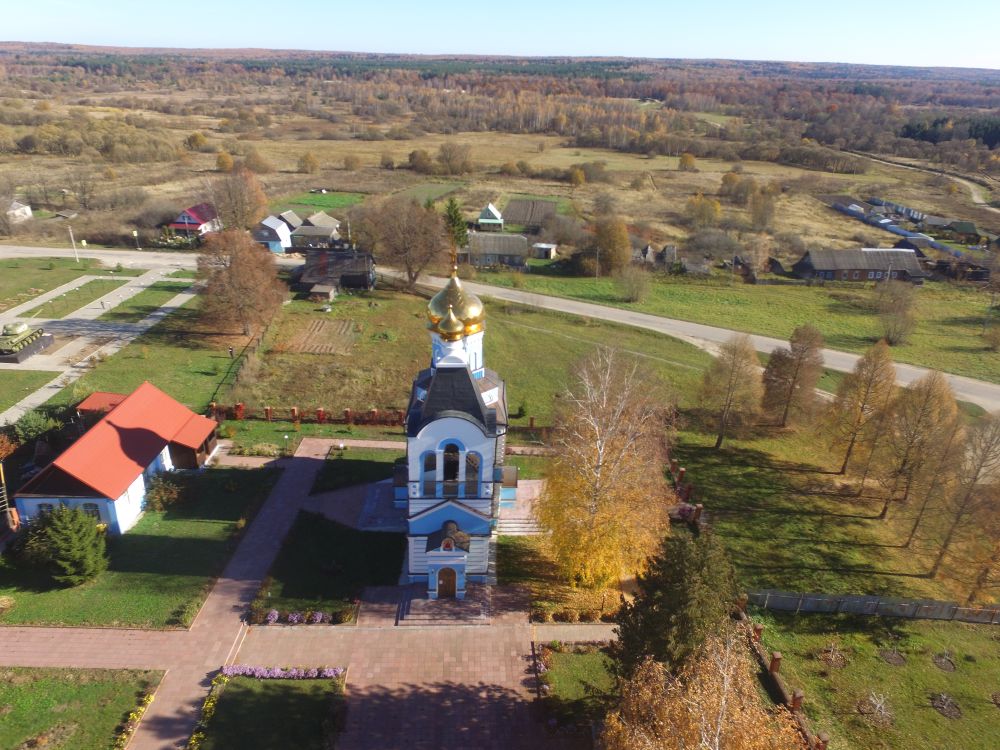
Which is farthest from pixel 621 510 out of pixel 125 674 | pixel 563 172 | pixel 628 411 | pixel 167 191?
pixel 563 172

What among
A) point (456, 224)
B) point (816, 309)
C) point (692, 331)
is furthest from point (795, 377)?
point (456, 224)

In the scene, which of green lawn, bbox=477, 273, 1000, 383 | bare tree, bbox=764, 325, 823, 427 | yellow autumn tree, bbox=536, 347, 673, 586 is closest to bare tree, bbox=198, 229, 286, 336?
green lawn, bbox=477, 273, 1000, 383

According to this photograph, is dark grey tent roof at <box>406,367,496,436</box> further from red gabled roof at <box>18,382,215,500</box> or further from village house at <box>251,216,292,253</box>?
village house at <box>251,216,292,253</box>

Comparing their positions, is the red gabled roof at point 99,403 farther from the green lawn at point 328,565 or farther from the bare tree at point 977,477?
the bare tree at point 977,477

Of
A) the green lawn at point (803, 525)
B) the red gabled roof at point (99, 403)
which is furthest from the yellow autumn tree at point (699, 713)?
the red gabled roof at point (99, 403)

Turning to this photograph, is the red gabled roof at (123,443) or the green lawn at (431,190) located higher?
the red gabled roof at (123,443)
